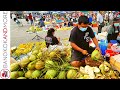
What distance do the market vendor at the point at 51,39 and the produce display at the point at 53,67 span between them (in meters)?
0.07

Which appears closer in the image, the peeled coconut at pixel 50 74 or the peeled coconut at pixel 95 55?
the peeled coconut at pixel 50 74

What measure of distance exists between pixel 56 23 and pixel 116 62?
125 cm

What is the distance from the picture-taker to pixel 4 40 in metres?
6.12

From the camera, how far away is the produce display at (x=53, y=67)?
618cm

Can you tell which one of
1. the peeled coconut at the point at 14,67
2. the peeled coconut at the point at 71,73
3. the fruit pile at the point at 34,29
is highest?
the fruit pile at the point at 34,29

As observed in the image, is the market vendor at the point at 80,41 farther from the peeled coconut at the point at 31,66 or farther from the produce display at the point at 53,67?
the peeled coconut at the point at 31,66

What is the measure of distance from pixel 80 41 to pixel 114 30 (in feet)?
2.06

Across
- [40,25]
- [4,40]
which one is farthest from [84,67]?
[4,40]

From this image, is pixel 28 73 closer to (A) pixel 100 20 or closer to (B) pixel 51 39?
(B) pixel 51 39

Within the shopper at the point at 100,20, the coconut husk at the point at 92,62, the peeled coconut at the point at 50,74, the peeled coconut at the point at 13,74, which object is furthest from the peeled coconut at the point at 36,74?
the shopper at the point at 100,20

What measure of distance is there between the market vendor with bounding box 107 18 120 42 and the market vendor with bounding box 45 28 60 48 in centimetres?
92

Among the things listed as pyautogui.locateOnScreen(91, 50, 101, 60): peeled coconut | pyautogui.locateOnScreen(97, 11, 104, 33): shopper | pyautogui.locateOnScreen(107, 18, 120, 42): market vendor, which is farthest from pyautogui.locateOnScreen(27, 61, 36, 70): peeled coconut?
pyautogui.locateOnScreen(107, 18, 120, 42): market vendor

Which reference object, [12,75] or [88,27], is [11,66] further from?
[88,27]

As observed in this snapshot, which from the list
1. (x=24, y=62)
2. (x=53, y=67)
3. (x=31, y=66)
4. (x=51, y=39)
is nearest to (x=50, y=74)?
(x=53, y=67)
